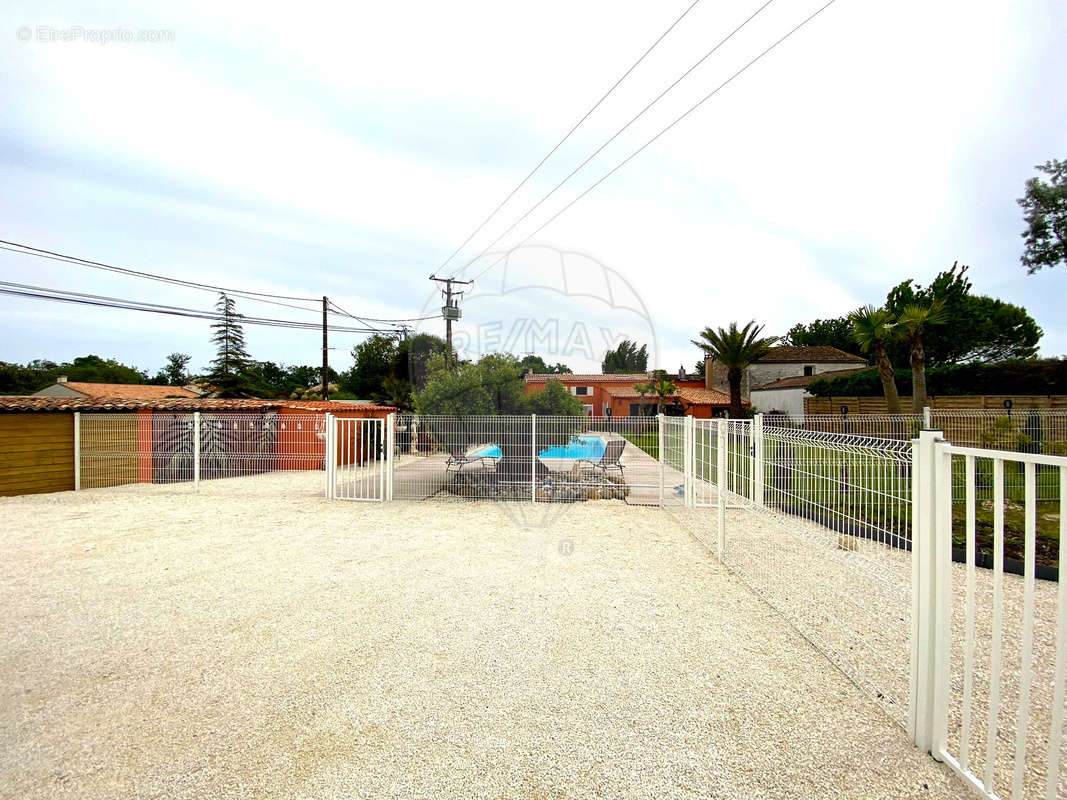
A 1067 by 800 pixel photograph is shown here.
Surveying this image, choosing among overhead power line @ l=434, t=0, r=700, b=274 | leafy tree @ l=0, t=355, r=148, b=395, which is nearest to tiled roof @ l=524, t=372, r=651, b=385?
overhead power line @ l=434, t=0, r=700, b=274

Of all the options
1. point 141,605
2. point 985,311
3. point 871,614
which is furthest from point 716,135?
point 985,311

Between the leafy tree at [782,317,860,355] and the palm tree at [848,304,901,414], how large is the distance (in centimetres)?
3618

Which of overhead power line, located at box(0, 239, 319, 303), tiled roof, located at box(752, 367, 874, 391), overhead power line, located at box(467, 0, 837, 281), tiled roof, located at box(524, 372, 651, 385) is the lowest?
tiled roof, located at box(752, 367, 874, 391)

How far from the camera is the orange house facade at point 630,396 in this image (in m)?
34.8

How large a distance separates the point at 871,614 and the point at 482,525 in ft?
15.5

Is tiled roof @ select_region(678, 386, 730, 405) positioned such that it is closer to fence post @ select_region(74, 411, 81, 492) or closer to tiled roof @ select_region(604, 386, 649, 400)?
tiled roof @ select_region(604, 386, 649, 400)

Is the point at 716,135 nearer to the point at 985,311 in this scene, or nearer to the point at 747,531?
the point at 747,531

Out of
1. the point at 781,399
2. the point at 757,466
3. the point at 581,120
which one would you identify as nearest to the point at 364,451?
the point at 757,466

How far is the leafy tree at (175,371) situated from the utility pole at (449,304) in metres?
49.6

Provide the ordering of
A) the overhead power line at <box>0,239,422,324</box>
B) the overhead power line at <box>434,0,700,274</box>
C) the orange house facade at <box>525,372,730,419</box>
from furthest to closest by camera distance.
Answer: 1. the orange house facade at <box>525,372,730,419</box>
2. the overhead power line at <box>0,239,422,324</box>
3. the overhead power line at <box>434,0,700,274</box>

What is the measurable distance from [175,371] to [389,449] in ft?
200

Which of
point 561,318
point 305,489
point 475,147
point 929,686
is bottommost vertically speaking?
point 305,489

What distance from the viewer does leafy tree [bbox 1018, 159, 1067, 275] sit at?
2488 cm

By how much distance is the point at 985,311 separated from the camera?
36.8 meters
